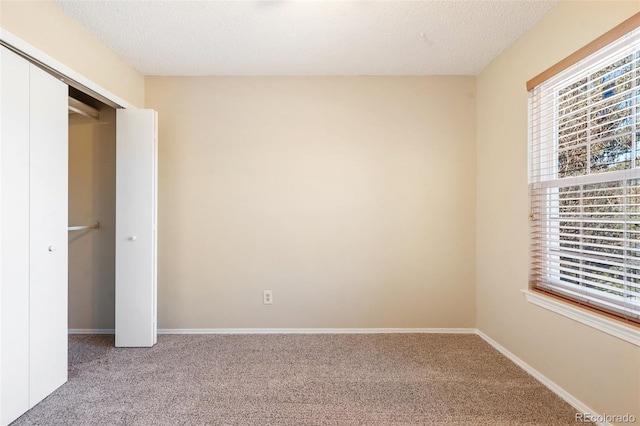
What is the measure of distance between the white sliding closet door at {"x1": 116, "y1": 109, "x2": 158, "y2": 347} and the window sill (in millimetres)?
2981

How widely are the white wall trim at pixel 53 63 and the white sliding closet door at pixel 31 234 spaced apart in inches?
2.3

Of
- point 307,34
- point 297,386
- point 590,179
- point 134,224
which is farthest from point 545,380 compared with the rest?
point 134,224

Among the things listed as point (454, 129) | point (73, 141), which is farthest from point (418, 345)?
point (73, 141)

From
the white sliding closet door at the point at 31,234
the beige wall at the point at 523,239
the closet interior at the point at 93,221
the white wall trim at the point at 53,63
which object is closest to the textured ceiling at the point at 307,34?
the beige wall at the point at 523,239

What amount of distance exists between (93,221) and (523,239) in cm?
375

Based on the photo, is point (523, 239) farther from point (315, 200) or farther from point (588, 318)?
point (315, 200)

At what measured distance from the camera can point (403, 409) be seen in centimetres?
181

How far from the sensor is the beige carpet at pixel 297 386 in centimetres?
175

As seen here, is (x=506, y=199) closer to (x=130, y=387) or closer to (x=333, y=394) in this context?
(x=333, y=394)

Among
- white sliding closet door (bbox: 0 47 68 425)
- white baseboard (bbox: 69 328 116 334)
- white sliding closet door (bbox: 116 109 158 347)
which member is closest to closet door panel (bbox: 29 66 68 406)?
white sliding closet door (bbox: 0 47 68 425)

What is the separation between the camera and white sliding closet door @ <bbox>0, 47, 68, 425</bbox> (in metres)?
1.64

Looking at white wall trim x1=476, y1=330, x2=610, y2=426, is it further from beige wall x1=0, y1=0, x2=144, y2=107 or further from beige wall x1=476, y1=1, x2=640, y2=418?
beige wall x1=0, y1=0, x2=144, y2=107

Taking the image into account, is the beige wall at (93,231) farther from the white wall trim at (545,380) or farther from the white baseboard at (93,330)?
the white wall trim at (545,380)

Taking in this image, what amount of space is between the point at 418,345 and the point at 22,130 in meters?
3.13
